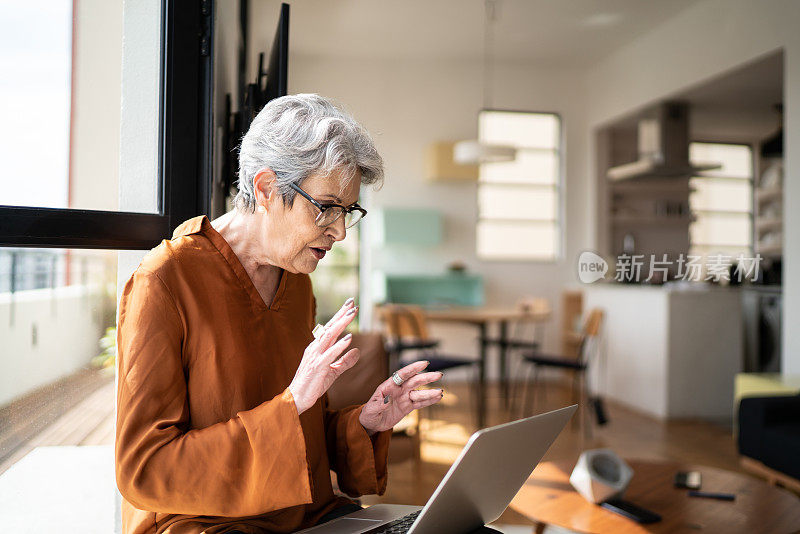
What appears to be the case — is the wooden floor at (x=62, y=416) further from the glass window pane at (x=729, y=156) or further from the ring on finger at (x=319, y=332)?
the glass window pane at (x=729, y=156)

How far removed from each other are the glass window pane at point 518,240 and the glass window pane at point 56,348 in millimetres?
6338

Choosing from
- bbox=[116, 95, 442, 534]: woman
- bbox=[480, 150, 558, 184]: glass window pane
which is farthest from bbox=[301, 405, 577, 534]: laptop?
bbox=[480, 150, 558, 184]: glass window pane

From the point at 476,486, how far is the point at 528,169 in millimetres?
7048

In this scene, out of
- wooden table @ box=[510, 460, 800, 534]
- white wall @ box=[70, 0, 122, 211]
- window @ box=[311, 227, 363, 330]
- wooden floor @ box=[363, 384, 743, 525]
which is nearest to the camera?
white wall @ box=[70, 0, 122, 211]

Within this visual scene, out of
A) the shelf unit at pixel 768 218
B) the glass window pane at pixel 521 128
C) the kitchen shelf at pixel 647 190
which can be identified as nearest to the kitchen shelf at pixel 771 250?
the shelf unit at pixel 768 218

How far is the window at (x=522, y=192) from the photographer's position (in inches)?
308

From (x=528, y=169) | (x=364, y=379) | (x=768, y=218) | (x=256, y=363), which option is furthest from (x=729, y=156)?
(x=256, y=363)

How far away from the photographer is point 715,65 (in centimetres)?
561

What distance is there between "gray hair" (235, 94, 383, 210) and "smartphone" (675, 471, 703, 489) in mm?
1998

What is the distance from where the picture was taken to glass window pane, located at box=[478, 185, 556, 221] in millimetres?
7836

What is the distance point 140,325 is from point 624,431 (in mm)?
4732

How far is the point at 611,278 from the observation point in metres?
7.38

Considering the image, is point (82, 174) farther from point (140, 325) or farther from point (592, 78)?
point (592, 78)

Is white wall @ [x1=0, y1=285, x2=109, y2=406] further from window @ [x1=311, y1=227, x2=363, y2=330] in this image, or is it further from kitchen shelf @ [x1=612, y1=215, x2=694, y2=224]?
kitchen shelf @ [x1=612, y1=215, x2=694, y2=224]
